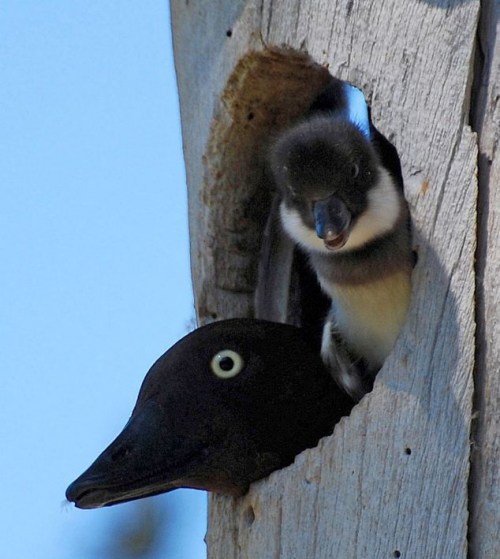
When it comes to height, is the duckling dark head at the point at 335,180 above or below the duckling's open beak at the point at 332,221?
above

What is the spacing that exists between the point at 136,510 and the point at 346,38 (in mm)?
1928

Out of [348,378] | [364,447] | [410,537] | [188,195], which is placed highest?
[188,195]

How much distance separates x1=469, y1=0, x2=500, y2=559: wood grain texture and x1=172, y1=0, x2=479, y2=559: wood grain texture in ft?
0.08

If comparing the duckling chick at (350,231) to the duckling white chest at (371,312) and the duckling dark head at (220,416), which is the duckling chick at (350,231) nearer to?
the duckling white chest at (371,312)

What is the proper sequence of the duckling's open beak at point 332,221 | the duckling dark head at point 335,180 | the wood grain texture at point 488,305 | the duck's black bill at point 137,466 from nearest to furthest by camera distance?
1. the wood grain texture at point 488,305
2. the duck's black bill at point 137,466
3. the duckling's open beak at point 332,221
4. the duckling dark head at point 335,180

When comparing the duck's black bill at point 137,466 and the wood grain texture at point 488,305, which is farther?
the duck's black bill at point 137,466

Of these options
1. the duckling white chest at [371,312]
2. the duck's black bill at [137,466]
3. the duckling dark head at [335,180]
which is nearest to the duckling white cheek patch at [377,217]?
the duckling dark head at [335,180]

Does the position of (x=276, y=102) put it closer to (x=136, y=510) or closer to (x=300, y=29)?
(x=300, y=29)

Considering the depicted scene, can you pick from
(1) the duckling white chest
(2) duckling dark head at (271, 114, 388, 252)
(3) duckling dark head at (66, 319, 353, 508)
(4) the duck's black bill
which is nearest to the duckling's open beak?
(2) duckling dark head at (271, 114, 388, 252)

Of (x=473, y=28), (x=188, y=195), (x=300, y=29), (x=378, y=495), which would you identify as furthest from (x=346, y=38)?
(x=378, y=495)

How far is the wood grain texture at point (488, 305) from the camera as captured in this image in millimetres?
2467

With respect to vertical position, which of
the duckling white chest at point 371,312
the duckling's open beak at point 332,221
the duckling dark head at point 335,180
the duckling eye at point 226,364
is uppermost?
the duckling dark head at point 335,180

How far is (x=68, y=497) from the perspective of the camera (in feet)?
9.10

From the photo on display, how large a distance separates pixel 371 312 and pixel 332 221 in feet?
1.04
